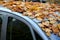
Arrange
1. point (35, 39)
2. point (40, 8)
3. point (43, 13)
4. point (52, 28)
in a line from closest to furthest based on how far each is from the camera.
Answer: point (35, 39)
point (52, 28)
point (43, 13)
point (40, 8)

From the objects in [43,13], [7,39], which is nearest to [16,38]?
[7,39]

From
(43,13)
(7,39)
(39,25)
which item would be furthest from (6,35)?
(43,13)

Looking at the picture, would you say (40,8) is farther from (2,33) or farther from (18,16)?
(2,33)

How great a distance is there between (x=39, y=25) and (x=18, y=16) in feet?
1.18

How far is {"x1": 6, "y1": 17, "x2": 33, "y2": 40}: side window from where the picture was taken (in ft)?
11.6

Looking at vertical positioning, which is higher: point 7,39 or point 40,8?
point 40,8

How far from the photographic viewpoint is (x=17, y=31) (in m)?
3.62

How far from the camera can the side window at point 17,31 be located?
11.6 feet

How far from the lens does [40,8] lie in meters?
4.35

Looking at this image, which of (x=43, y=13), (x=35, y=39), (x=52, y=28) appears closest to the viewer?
(x=35, y=39)

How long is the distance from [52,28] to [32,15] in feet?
1.31

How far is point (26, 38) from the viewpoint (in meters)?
3.53

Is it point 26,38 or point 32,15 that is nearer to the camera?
point 26,38

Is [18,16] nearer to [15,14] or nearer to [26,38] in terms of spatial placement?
Result: [15,14]
